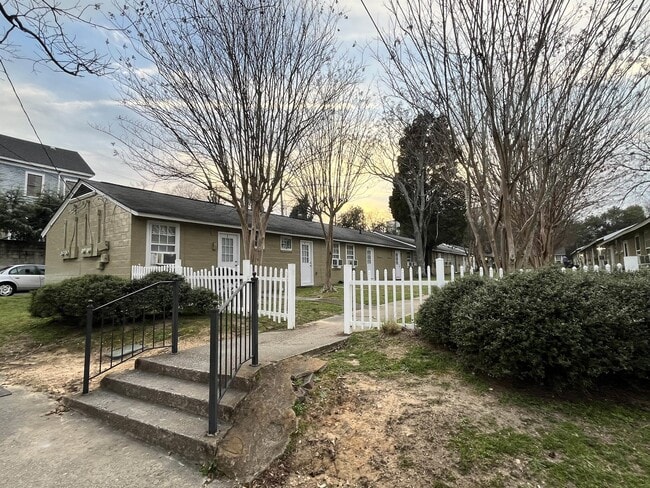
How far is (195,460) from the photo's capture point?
2980mm

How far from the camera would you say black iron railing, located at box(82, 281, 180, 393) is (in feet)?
16.7

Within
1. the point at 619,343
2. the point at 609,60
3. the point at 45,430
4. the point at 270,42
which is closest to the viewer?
the point at 619,343

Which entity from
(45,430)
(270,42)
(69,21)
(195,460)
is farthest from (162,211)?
(195,460)

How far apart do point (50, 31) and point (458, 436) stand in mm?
5751

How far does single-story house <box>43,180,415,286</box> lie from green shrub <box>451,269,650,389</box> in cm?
700

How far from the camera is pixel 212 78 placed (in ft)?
27.8

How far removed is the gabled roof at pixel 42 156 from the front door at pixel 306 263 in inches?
631

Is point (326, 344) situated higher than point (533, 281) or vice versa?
point (533, 281)

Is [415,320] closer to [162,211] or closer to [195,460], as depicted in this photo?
[195,460]

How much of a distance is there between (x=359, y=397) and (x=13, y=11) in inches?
212

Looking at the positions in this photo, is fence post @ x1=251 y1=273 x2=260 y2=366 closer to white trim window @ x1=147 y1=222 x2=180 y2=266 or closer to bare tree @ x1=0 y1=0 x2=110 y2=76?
bare tree @ x1=0 y1=0 x2=110 y2=76

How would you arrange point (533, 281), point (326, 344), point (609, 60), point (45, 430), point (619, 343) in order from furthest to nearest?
point (609, 60) < point (326, 344) < point (533, 281) < point (45, 430) < point (619, 343)

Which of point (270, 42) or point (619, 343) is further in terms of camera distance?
point (270, 42)

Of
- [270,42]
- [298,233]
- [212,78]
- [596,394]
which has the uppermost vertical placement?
[270,42]
